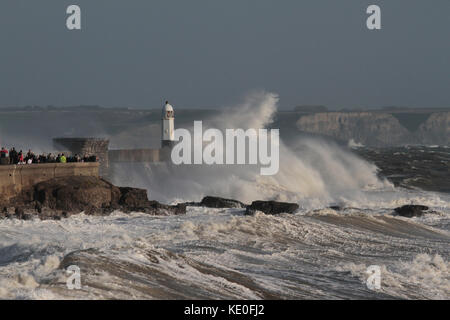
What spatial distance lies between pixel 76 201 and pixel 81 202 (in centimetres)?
14

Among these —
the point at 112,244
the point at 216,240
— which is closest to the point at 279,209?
the point at 216,240

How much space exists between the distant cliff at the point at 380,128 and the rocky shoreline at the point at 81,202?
120m

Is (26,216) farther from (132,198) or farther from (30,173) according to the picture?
(132,198)

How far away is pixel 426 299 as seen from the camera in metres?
12.6

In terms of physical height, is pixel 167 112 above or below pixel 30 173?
above

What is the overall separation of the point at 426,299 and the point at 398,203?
53.7 feet

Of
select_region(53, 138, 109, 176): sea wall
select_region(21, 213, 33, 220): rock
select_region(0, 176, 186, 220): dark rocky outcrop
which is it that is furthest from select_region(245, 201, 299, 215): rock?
select_region(53, 138, 109, 176): sea wall

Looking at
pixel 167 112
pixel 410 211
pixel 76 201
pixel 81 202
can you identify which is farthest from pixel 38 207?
pixel 167 112

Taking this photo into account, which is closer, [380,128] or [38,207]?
[38,207]

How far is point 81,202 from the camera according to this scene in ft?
64.6

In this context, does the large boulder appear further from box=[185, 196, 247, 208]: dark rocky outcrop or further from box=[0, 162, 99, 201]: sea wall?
box=[185, 196, 247, 208]: dark rocky outcrop

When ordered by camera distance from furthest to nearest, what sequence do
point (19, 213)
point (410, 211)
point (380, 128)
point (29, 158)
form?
1. point (380, 128)
2. point (410, 211)
3. point (29, 158)
4. point (19, 213)

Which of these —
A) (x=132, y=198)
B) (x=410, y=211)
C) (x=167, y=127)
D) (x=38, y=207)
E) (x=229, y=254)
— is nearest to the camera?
(x=229, y=254)

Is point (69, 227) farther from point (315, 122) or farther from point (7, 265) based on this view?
point (315, 122)
